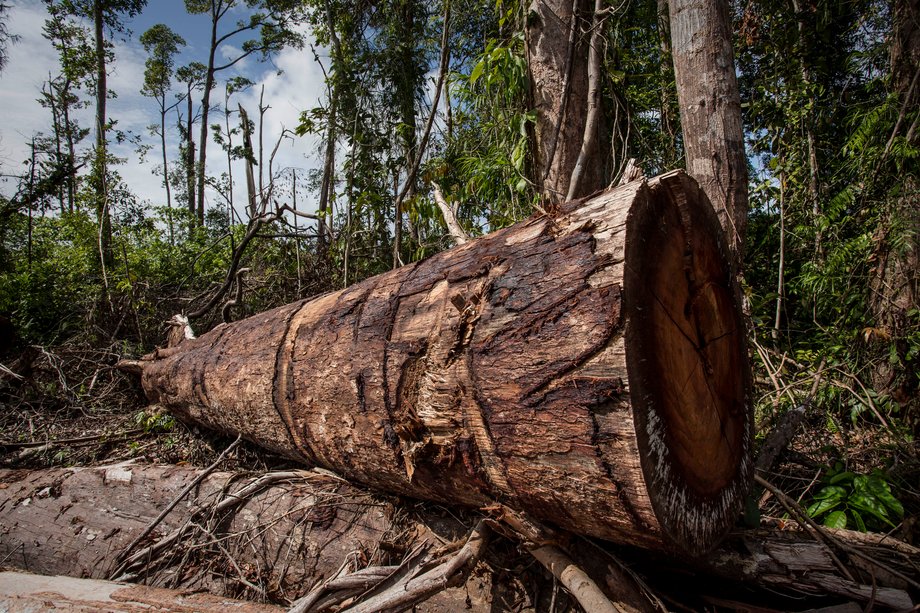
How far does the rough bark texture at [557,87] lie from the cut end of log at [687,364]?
2.24 meters

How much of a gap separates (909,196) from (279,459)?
15.4ft

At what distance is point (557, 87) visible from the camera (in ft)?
11.8

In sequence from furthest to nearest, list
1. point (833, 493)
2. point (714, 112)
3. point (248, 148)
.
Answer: point (248, 148) < point (714, 112) < point (833, 493)

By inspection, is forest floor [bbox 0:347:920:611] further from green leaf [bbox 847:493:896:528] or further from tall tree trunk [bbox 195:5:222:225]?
tall tree trunk [bbox 195:5:222:225]

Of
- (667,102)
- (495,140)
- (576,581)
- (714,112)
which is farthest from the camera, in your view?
(667,102)

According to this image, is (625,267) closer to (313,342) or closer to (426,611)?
(426,611)

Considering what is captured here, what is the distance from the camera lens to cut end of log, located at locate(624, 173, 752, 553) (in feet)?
3.50

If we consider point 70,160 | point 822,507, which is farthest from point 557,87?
point 70,160

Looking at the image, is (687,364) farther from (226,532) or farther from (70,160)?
(70,160)

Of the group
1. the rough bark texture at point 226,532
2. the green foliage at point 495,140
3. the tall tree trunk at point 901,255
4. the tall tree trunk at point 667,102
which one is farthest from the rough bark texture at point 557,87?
the rough bark texture at point 226,532

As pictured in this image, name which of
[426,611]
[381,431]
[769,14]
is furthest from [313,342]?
[769,14]

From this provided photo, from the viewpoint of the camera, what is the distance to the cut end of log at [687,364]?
1.07 metres

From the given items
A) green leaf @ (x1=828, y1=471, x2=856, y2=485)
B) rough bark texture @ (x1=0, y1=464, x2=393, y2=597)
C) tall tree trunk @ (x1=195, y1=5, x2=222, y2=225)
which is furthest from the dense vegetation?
tall tree trunk @ (x1=195, y1=5, x2=222, y2=225)

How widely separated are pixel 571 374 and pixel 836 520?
1436 millimetres
